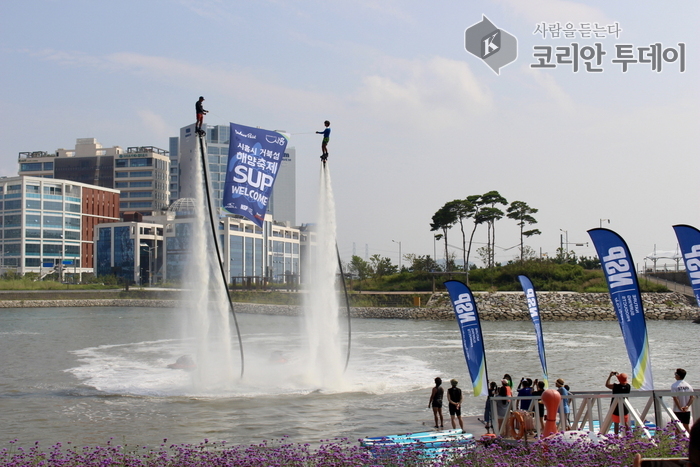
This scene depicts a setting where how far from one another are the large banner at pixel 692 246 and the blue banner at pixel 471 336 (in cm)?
580

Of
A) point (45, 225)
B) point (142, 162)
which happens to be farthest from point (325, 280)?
point (142, 162)

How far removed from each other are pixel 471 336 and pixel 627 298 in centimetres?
461

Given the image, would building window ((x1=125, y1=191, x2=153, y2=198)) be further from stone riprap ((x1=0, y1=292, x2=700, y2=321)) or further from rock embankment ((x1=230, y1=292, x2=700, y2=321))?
rock embankment ((x1=230, y1=292, x2=700, y2=321))

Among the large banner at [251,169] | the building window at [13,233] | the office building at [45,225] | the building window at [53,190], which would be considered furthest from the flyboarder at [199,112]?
the building window at [53,190]

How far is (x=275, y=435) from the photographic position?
19859 mm

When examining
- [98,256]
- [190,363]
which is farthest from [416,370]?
[98,256]

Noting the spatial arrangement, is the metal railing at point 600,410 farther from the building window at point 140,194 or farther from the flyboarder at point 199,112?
the building window at point 140,194

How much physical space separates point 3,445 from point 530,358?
29694 mm

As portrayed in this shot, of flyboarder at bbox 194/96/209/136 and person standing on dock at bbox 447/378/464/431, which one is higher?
flyboarder at bbox 194/96/209/136

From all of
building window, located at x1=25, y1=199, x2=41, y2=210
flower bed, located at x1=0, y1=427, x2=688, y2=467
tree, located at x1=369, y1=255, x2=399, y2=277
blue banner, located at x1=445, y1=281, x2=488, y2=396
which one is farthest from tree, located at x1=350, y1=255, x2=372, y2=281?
flower bed, located at x1=0, y1=427, x2=688, y2=467

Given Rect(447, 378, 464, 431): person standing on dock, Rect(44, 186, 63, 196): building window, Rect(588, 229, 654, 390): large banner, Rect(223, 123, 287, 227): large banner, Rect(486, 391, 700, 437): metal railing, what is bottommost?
Rect(447, 378, 464, 431): person standing on dock

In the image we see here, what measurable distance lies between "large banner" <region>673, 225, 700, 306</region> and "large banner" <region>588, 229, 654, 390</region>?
73.4 inches

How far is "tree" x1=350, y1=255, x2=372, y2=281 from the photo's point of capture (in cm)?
13062

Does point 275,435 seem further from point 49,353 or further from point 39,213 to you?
point 39,213
